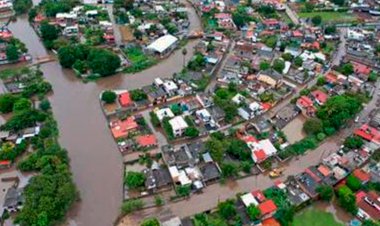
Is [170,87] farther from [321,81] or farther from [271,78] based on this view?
[321,81]

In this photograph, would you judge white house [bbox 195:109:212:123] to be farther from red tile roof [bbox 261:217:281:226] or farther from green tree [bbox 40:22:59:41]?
green tree [bbox 40:22:59:41]

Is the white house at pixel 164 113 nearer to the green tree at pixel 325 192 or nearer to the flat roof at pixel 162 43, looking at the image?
the flat roof at pixel 162 43

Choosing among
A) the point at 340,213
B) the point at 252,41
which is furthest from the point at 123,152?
Result: the point at 252,41

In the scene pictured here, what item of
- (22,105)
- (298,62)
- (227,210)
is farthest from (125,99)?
(298,62)

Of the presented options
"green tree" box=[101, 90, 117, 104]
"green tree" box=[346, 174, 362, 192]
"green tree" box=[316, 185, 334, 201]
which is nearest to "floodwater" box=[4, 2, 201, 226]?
"green tree" box=[101, 90, 117, 104]

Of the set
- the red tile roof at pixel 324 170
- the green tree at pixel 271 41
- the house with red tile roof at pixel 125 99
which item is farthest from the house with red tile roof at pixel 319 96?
the house with red tile roof at pixel 125 99

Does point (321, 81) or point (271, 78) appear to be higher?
point (271, 78)
